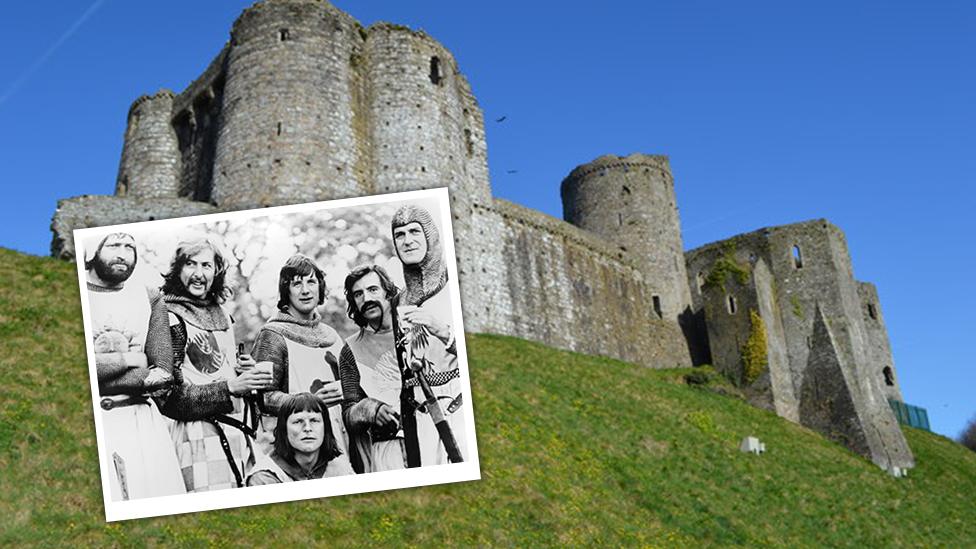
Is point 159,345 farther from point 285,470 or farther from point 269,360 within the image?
point 285,470

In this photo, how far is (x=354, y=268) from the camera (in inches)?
335

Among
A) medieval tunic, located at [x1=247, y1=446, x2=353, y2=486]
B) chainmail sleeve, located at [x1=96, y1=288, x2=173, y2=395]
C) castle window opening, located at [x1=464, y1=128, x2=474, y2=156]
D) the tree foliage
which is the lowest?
the tree foliage

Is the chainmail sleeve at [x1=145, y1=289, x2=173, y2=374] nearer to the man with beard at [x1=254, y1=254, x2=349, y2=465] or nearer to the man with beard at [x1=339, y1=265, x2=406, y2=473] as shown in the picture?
the man with beard at [x1=254, y1=254, x2=349, y2=465]

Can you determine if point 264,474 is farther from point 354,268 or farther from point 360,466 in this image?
point 354,268

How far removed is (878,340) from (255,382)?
4413cm

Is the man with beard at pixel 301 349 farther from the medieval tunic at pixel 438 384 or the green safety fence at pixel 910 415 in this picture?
the green safety fence at pixel 910 415

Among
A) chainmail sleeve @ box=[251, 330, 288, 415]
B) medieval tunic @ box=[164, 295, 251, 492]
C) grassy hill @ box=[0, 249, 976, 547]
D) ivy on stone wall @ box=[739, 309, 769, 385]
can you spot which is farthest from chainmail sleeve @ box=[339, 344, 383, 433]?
ivy on stone wall @ box=[739, 309, 769, 385]

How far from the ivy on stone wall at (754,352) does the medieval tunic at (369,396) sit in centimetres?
2889

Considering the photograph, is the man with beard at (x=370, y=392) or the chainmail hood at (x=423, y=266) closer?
the man with beard at (x=370, y=392)

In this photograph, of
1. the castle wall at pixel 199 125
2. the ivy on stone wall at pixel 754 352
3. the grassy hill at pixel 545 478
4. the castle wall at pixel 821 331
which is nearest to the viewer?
the grassy hill at pixel 545 478

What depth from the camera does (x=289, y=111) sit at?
91.2ft

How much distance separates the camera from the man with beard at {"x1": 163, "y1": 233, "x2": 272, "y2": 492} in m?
8.24

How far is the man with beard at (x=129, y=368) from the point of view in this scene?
27.1ft

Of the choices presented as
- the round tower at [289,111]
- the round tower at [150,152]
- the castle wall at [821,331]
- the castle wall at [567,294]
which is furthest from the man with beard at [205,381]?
the castle wall at [821,331]
